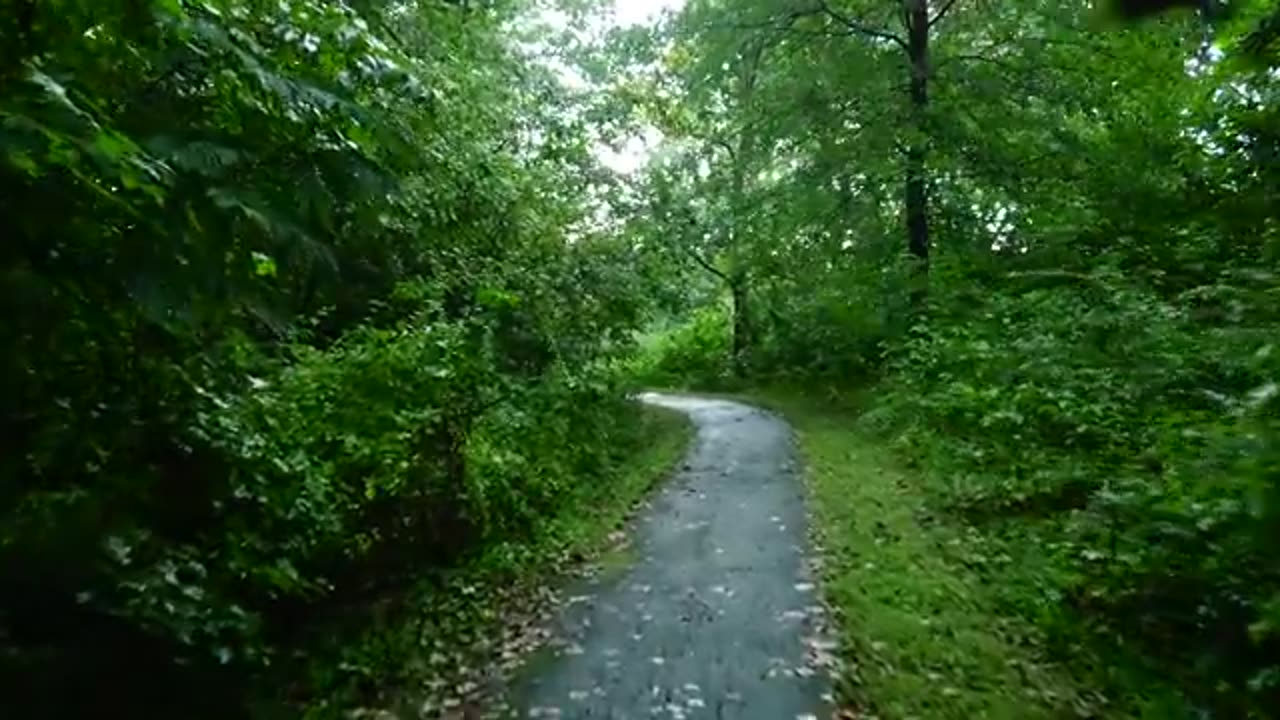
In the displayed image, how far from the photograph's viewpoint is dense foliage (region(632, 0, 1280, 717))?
523 cm

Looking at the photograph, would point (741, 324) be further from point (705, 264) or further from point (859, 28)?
point (859, 28)

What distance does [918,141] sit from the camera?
14867 mm

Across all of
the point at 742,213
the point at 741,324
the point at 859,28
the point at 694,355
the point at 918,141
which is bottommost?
the point at 694,355

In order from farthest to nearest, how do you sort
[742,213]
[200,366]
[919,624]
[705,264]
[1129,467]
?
[705,264]
[742,213]
[1129,467]
[919,624]
[200,366]

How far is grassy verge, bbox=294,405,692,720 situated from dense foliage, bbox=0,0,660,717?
12.3 inches

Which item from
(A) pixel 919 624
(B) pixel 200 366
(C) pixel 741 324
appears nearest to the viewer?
(B) pixel 200 366

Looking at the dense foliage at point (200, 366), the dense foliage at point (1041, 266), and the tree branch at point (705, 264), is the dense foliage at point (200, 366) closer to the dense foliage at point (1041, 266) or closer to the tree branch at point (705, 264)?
the dense foliage at point (1041, 266)

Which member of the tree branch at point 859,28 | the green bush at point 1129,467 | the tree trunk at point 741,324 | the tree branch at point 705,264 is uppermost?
the tree branch at point 859,28

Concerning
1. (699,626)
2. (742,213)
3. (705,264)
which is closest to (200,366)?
(699,626)

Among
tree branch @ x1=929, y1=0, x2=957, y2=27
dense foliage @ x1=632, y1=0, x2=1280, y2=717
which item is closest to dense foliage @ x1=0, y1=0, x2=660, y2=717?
dense foliage @ x1=632, y1=0, x2=1280, y2=717

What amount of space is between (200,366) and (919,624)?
4.64 m

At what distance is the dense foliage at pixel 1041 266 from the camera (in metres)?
5.23

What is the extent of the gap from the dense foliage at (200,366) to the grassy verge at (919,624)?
3230 millimetres

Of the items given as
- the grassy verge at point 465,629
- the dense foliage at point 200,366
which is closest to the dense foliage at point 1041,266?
the dense foliage at point 200,366
